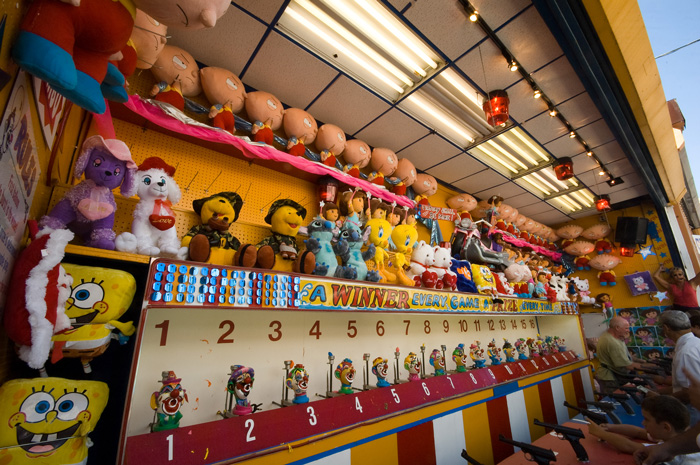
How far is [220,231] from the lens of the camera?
1.97m

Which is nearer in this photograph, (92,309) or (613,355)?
(92,309)

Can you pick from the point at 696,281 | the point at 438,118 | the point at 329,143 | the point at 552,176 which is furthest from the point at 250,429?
the point at 696,281

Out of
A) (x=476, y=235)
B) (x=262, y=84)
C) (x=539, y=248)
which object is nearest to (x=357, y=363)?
(x=476, y=235)

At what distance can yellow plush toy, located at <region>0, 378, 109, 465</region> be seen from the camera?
0.99 m

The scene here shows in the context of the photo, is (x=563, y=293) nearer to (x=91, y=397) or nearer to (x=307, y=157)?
(x=307, y=157)

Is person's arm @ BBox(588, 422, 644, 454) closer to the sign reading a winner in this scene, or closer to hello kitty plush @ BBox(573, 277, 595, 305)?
the sign reading a winner

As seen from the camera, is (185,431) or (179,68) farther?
(179,68)

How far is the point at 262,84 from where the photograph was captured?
3025 mm

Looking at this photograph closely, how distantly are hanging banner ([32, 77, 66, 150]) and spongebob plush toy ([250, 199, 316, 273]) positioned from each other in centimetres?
110

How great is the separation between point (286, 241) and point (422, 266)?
1527 mm

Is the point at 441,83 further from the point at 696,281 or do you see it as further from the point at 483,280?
the point at 696,281

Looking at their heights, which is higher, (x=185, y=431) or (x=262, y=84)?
(x=262, y=84)

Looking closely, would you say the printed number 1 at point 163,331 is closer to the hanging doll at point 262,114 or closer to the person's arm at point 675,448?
the hanging doll at point 262,114

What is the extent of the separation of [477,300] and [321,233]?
2.05 meters
